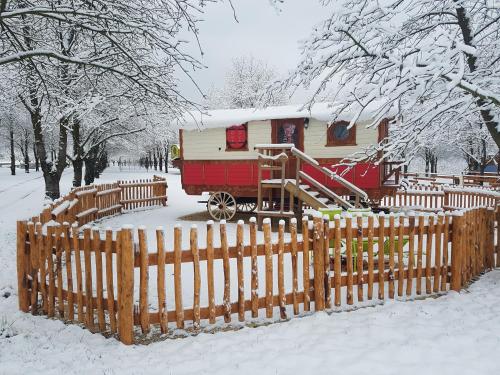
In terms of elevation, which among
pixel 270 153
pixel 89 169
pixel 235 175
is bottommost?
pixel 235 175

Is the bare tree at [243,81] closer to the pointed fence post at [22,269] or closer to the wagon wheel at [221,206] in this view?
the wagon wheel at [221,206]

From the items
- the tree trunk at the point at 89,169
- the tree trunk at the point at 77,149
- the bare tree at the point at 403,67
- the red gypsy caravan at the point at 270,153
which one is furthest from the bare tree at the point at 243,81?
the bare tree at the point at 403,67

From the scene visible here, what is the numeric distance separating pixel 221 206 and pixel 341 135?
4692 millimetres

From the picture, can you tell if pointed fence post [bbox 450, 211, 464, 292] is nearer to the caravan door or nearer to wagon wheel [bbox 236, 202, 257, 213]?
the caravan door

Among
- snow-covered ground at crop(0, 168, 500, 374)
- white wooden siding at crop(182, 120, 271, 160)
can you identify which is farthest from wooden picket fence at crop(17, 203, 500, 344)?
white wooden siding at crop(182, 120, 271, 160)

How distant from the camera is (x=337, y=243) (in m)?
5.17

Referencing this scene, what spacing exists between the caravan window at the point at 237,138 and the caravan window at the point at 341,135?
2.80 meters

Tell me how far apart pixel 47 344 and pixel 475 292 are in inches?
222

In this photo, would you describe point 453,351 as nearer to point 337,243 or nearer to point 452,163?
point 337,243

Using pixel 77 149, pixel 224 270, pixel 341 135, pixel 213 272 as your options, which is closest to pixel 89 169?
A: pixel 77 149

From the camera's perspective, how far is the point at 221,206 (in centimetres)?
1361

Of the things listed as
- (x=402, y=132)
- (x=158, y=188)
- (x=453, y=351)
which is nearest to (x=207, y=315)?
(x=453, y=351)

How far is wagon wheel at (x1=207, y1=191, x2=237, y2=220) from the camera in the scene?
44.0ft

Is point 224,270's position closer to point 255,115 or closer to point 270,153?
point 270,153
